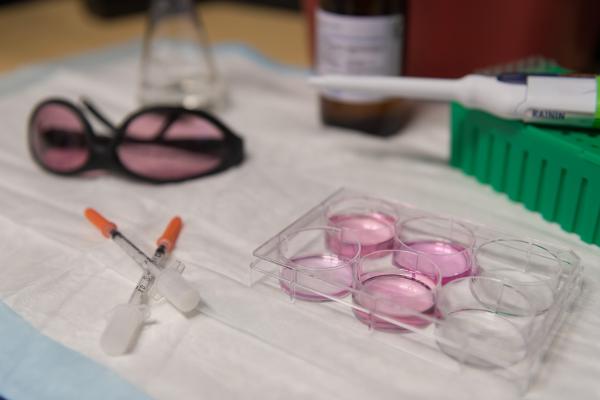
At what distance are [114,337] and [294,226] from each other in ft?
0.40

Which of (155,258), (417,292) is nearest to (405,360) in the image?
(417,292)

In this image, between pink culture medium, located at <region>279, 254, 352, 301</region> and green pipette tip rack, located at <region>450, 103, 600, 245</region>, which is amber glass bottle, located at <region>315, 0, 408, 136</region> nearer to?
green pipette tip rack, located at <region>450, 103, 600, 245</region>

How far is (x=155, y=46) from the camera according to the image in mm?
594

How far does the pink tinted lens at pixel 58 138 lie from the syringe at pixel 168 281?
120 millimetres

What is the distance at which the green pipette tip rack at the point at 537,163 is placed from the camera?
1.16ft

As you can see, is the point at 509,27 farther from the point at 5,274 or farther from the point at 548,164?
the point at 5,274

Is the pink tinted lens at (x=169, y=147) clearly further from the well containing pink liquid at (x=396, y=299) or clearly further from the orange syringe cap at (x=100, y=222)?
the well containing pink liquid at (x=396, y=299)

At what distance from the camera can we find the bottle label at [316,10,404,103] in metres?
0.46

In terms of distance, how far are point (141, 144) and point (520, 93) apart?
0.26 meters

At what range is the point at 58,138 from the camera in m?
0.47

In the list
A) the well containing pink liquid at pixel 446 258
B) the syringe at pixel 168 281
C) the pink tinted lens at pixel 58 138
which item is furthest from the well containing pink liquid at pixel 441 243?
the pink tinted lens at pixel 58 138

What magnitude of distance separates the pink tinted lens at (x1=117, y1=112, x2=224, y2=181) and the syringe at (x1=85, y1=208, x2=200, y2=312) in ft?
0.30

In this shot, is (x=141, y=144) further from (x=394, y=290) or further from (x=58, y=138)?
(x=394, y=290)

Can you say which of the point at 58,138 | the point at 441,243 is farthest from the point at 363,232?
the point at 58,138
